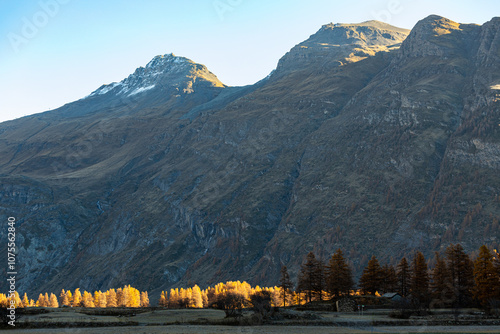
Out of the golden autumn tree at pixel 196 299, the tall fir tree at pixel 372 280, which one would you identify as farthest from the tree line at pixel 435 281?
the golden autumn tree at pixel 196 299

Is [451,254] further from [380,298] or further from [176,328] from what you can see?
[176,328]

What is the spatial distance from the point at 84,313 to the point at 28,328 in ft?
62.5

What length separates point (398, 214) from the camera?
→ 197875mm

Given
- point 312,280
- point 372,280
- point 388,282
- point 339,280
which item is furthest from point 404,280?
point 312,280

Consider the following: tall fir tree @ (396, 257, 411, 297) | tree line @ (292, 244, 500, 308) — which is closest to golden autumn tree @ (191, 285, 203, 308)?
tree line @ (292, 244, 500, 308)

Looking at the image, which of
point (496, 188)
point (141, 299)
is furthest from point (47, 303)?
point (496, 188)

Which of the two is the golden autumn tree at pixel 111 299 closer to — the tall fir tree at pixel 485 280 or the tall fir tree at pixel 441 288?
the tall fir tree at pixel 441 288

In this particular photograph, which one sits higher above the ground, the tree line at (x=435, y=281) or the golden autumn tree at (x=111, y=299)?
the tree line at (x=435, y=281)

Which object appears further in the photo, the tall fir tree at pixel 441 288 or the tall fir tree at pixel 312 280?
the tall fir tree at pixel 312 280

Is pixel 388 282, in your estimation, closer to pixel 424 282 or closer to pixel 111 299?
pixel 424 282

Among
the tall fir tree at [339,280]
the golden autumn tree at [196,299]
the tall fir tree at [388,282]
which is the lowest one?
the golden autumn tree at [196,299]

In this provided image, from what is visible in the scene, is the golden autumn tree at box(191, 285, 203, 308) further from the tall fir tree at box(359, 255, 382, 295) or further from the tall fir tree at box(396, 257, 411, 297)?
the tall fir tree at box(396, 257, 411, 297)

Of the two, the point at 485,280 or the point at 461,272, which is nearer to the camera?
the point at 485,280

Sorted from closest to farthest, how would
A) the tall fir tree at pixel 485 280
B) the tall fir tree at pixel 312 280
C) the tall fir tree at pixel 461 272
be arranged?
1. the tall fir tree at pixel 485 280
2. the tall fir tree at pixel 461 272
3. the tall fir tree at pixel 312 280
